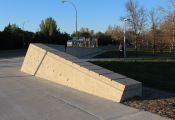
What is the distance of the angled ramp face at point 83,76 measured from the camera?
914 centimetres

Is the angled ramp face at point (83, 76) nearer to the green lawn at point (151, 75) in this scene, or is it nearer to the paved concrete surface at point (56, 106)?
the paved concrete surface at point (56, 106)

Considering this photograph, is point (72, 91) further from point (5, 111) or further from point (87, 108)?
point (5, 111)

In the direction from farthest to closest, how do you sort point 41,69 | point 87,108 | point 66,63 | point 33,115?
point 41,69
point 66,63
point 87,108
point 33,115

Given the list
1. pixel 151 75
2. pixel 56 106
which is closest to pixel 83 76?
pixel 56 106

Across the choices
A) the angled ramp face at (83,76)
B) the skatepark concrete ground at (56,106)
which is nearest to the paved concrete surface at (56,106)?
the skatepark concrete ground at (56,106)

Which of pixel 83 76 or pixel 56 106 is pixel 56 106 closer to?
pixel 56 106

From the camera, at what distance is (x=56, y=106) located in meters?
8.21

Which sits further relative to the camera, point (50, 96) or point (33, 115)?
point (50, 96)

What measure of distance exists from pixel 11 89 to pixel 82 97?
85.9 inches

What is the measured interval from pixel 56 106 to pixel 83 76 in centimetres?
206

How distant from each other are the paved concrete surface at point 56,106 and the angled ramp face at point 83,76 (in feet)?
0.88

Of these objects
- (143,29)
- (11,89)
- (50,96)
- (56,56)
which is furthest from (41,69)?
(143,29)

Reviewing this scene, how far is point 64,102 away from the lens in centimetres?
863

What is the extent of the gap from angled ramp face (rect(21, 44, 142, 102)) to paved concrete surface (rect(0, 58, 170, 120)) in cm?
27
